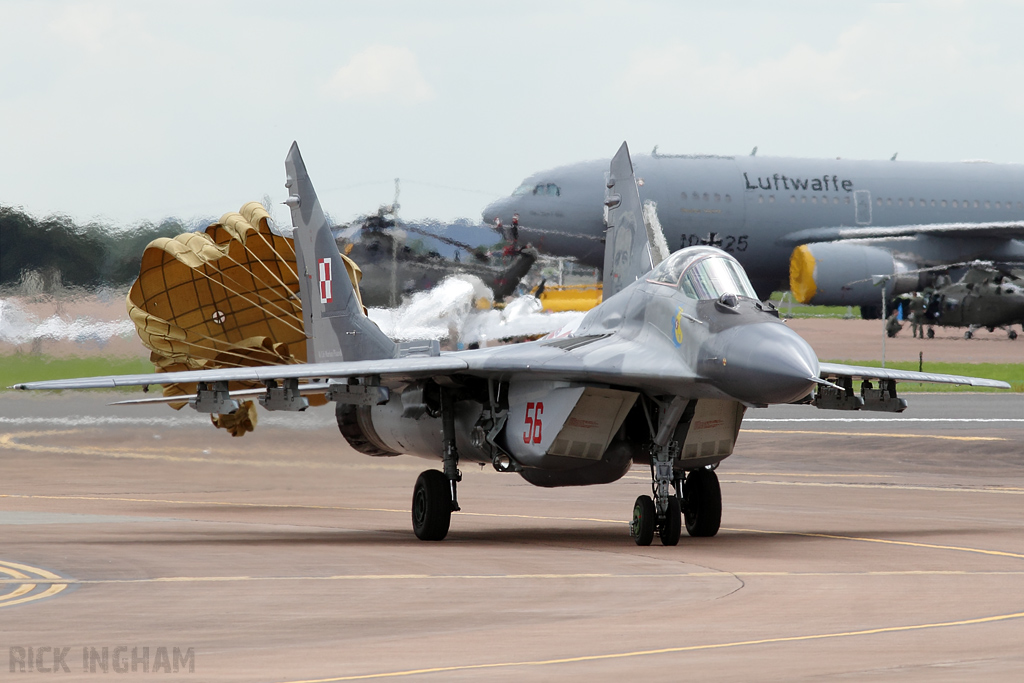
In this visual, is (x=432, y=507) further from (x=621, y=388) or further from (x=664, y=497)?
(x=664, y=497)

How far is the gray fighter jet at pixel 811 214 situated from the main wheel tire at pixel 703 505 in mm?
29259

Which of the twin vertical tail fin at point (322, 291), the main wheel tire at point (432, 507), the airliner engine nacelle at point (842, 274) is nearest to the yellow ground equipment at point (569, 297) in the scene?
the airliner engine nacelle at point (842, 274)

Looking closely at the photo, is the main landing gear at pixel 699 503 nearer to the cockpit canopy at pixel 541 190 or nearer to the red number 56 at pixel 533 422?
the red number 56 at pixel 533 422

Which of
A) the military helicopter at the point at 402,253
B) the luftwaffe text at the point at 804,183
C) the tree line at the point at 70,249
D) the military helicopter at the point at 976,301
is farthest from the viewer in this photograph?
the military helicopter at the point at 976,301

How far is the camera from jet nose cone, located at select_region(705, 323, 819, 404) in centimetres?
1312

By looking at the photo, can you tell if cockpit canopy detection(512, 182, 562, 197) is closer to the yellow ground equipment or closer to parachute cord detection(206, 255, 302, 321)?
the yellow ground equipment

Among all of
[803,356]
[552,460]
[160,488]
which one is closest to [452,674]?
[803,356]

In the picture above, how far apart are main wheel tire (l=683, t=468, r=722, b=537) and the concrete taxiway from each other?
18.2 inches

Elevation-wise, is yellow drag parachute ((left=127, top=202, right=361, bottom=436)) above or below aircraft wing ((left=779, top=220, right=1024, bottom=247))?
below

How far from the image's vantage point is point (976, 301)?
175ft

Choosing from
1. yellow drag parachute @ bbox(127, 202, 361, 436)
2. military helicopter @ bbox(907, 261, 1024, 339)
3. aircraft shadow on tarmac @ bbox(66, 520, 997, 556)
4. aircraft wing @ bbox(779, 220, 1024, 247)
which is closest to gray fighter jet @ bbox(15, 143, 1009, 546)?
aircraft shadow on tarmac @ bbox(66, 520, 997, 556)

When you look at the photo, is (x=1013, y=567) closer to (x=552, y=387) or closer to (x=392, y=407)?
(x=552, y=387)

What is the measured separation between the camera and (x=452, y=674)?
810 centimetres

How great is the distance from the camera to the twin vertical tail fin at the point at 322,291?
19703mm
